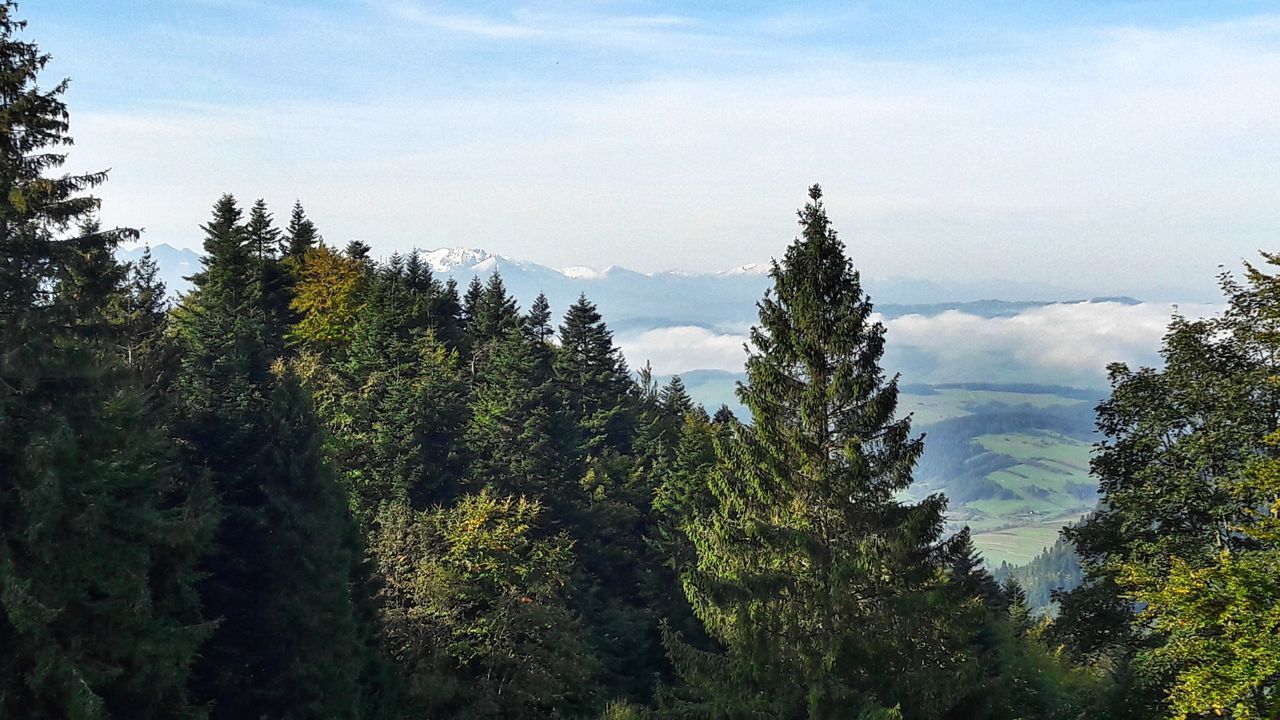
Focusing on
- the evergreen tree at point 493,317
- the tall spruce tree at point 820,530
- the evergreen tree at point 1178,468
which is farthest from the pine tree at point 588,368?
the tall spruce tree at point 820,530

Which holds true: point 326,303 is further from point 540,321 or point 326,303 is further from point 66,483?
point 66,483

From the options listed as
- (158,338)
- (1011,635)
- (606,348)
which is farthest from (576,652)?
(606,348)

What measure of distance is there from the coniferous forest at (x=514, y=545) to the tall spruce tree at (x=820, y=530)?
78 mm

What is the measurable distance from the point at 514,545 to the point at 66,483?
2162cm

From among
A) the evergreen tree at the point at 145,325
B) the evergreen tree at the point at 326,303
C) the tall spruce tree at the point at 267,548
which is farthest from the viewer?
the evergreen tree at the point at 326,303

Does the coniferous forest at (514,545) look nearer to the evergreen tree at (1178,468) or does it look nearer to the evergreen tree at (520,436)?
the evergreen tree at (1178,468)

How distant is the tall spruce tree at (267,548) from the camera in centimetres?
2638

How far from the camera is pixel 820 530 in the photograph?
22.0 metres

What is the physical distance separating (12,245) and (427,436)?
83.5 ft

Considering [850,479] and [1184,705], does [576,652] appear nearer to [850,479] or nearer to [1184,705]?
[850,479]

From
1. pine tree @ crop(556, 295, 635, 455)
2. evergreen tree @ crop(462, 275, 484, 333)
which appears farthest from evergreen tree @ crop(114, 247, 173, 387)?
evergreen tree @ crop(462, 275, 484, 333)

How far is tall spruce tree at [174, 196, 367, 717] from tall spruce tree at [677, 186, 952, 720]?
1180 cm

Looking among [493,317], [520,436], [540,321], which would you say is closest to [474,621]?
[520,436]

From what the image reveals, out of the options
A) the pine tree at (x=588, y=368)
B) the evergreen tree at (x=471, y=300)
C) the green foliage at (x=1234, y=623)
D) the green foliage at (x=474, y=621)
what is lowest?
the green foliage at (x=474, y=621)
